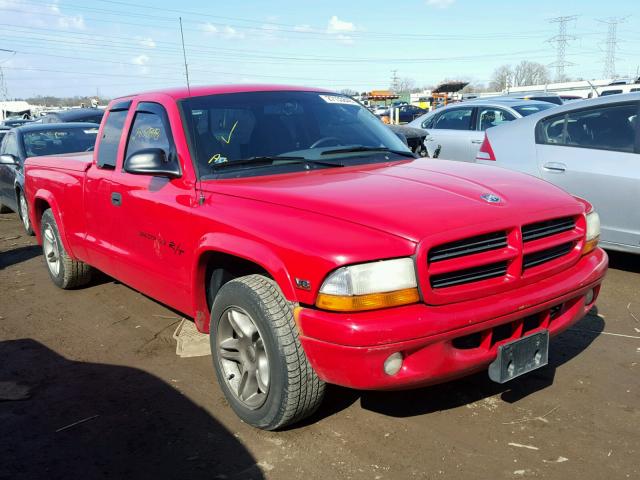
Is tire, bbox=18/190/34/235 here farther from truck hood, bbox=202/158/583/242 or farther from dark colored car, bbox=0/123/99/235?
truck hood, bbox=202/158/583/242

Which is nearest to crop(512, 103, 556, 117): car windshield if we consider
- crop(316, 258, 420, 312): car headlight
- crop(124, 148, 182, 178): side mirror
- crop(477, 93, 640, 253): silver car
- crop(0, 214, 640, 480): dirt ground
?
crop(477, 93, 640, 253): silver car

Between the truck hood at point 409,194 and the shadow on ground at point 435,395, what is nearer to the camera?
the truck hood at point 409,194

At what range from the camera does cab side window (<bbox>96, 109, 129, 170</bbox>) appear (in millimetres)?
4598

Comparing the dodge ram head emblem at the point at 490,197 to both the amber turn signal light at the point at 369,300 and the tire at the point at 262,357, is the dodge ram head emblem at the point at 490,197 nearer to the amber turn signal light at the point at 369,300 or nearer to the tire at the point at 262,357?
the amber turn signal light at the point at 369,300

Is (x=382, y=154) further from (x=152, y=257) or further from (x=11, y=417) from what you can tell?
(x=11, y=417)

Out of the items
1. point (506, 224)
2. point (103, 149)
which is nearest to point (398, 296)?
point (506, 224)

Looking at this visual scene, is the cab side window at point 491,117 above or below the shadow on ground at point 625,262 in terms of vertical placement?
above

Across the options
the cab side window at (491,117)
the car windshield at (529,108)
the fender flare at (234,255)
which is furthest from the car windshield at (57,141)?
the car windshield at (529,108)

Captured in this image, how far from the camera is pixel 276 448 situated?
304 cm

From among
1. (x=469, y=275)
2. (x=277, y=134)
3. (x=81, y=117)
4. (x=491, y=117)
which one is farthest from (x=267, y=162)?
(x=81, y=117)

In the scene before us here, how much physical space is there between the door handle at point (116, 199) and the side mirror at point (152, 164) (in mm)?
656

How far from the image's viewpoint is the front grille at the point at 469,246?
2.70m

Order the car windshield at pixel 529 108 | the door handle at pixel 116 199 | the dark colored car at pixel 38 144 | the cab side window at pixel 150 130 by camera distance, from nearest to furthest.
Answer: the cab side window at pixel 150 130, the door handle at pixel 116 199, the dark colored car at pixel 38 144, the car windshield at pixel 529 108

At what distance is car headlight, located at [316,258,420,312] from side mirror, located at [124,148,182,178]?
1497 millimetres
